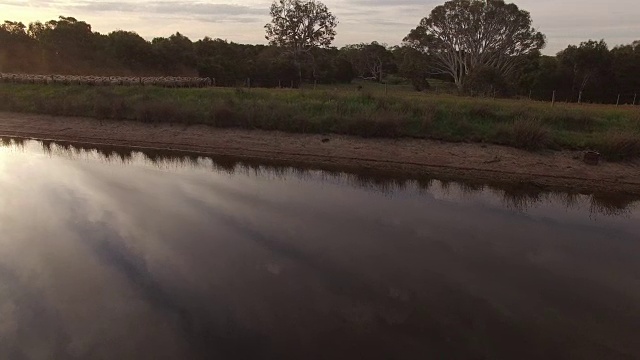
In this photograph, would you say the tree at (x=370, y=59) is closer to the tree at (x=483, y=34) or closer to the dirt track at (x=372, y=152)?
the tree at (x=483, y=34)

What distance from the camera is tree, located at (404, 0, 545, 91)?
1823 inches

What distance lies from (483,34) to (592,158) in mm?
33423

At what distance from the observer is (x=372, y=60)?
58.9 m

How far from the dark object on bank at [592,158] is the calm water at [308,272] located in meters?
3.04

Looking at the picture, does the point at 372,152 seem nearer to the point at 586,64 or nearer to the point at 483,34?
the point at 586,64

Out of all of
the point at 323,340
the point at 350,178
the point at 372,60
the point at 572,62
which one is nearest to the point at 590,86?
the point at 572,62

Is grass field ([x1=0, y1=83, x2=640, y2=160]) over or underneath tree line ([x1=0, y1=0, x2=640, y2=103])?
underneath

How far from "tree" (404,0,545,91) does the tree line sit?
10 centimetres

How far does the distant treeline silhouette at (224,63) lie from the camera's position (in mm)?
38438

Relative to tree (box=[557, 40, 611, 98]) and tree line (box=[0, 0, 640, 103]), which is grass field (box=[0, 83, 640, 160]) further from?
tree (box=[557, 40, 611, 98])

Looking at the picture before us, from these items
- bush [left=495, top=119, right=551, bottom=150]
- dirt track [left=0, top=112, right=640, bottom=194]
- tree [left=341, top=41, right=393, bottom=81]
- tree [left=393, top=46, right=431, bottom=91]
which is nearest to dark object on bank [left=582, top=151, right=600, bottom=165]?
dirt track [left=0, top=112, right=640, bottom=194]

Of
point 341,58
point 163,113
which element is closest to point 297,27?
point 341,58

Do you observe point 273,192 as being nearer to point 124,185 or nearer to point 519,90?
point 124,185

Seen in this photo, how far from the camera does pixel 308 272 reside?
8523 mm
